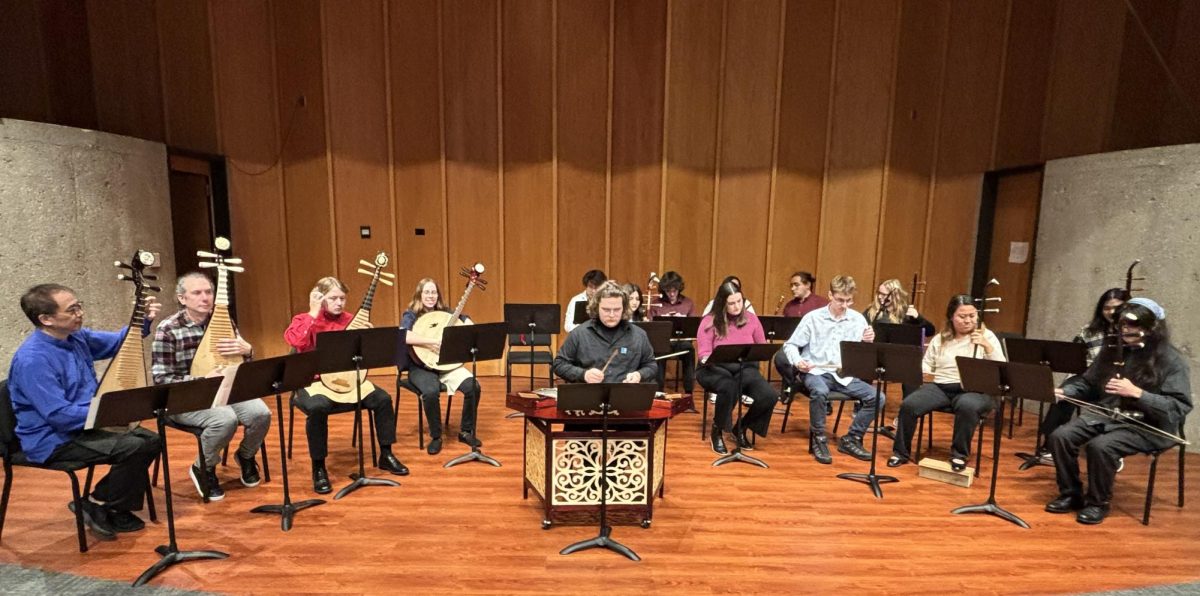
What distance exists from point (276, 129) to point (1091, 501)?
7804mm

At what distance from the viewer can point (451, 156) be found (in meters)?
6.82

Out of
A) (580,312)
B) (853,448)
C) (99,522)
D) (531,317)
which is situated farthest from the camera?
(580,312)

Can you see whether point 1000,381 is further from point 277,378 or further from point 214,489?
point 214,489

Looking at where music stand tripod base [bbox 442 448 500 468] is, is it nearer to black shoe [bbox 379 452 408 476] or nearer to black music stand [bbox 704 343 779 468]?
black shoe [bbox 379 452 408 476]

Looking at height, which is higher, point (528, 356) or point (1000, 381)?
point (1000, 381)

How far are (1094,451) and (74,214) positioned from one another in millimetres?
7429

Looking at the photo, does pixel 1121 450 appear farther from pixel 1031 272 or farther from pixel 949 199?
pixel 949 199

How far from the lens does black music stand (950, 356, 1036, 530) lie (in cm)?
333

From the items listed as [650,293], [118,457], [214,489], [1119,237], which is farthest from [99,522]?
[1119,237]

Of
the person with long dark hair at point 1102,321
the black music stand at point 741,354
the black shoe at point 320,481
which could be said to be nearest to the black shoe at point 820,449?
the black music stand at point 741,354

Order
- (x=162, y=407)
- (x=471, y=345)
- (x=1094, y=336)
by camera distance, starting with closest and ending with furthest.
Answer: (x=162, y=407)
(x=471, y=345)
(x=1094, y=336)

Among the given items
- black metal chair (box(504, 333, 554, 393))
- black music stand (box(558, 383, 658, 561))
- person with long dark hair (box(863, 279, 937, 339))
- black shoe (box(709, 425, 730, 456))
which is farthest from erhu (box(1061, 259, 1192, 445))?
black metal chair (box(504, 333, 554, 393))

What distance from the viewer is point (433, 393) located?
459 cm

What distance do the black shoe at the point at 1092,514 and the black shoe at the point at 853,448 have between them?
1302mm
